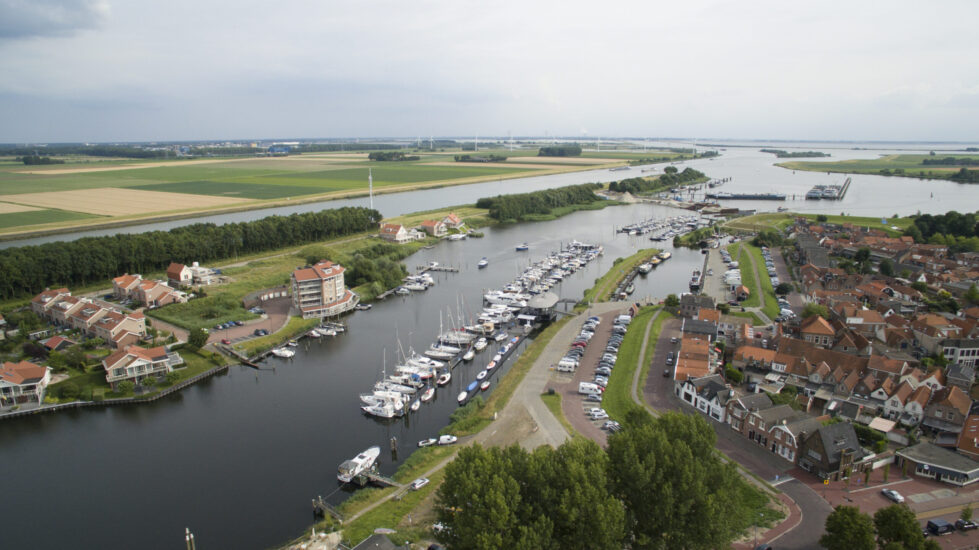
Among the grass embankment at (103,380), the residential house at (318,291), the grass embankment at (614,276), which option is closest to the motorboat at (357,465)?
the grass embankment at (103,380)

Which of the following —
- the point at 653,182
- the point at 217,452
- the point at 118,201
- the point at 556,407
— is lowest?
the point at 217,452

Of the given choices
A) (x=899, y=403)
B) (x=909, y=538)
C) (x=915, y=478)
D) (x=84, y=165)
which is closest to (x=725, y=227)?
(x=899, y=403)

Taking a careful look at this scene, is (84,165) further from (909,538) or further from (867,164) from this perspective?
(867,164)

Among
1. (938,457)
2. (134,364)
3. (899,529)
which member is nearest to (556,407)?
(899,529)

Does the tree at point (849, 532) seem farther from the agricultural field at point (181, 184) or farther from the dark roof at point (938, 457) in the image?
the agricultural field at point (181, 184)

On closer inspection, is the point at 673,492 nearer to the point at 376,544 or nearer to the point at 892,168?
the point at 376,544

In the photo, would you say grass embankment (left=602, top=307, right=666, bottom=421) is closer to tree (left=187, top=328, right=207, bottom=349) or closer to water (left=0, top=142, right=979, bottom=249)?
tree (left=187, top=328, right=207, bottom=349)
